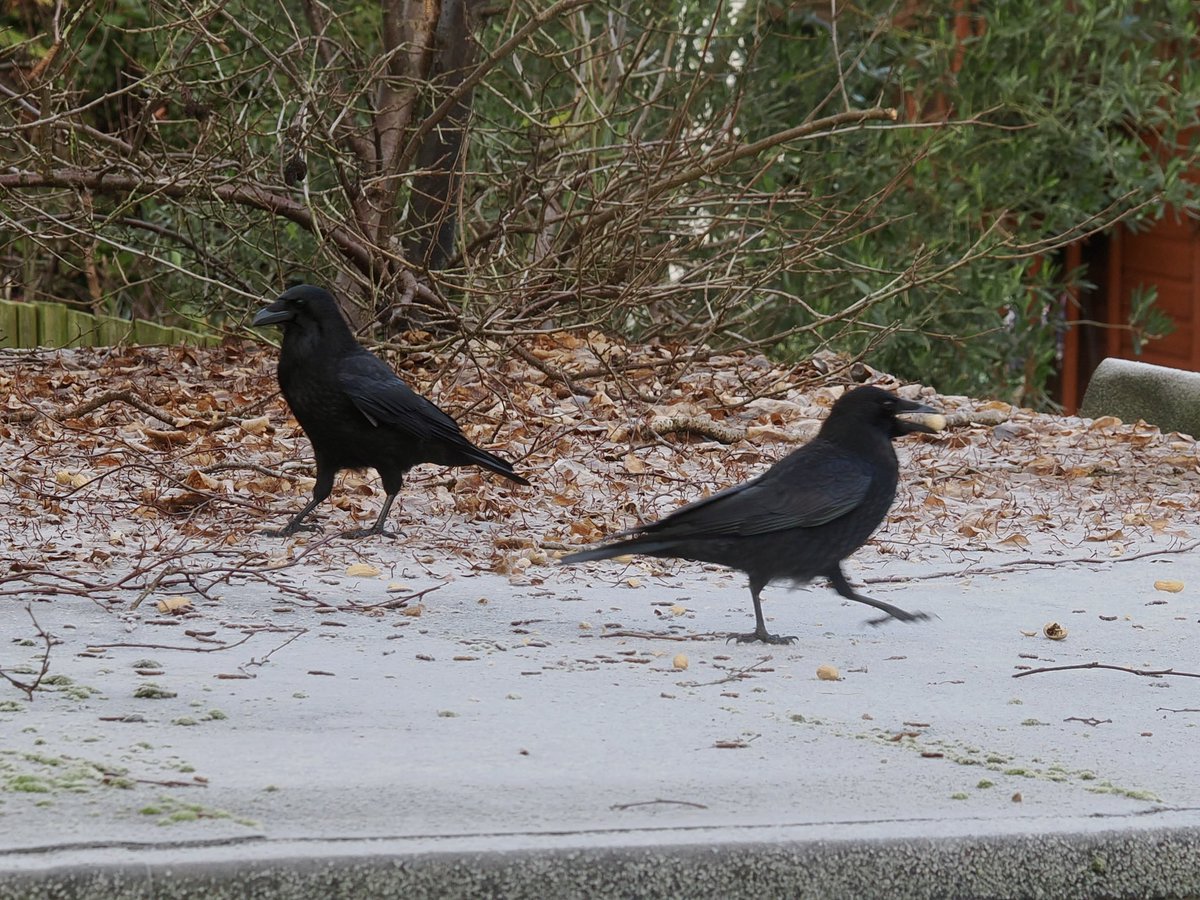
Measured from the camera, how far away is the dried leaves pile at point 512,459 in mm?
5254

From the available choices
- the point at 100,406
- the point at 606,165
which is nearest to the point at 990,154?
the point at 606,165

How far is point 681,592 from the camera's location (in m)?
4.89

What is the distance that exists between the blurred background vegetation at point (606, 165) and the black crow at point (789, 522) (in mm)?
2820

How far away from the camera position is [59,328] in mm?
9875

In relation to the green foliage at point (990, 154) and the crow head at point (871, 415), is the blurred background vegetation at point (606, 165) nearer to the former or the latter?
the green foliage at point (990, 154)

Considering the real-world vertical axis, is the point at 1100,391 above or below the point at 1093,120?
below

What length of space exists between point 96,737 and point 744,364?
6043mm

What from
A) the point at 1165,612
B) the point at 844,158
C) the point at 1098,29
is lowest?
the point at 1165,612

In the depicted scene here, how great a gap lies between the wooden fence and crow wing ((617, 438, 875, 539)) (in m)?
6.22

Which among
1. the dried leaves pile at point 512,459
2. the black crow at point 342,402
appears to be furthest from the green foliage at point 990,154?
the black crow at point 342,402

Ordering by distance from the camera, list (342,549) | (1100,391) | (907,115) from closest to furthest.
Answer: (342,549), (1100,391), (907,115)

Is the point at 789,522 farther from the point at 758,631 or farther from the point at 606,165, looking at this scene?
the point at 606,165

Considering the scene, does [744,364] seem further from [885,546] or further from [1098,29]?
[1098,29]

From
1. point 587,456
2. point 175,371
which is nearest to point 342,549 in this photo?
point 587,456
